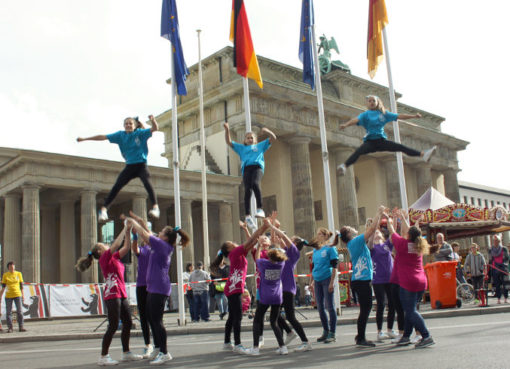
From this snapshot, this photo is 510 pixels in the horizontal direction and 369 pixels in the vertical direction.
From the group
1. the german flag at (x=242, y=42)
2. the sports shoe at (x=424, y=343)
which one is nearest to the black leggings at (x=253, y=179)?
the sports shoe at (x=424, y=343)

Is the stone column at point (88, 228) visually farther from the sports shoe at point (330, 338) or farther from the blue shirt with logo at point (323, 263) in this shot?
the sports shoe at point (330, 338)

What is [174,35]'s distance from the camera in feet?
51.9

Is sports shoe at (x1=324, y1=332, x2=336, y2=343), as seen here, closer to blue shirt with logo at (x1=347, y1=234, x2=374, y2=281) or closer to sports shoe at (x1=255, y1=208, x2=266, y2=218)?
blue shirt with logo at (x1=347, y1=234, x2=374, y2=281)

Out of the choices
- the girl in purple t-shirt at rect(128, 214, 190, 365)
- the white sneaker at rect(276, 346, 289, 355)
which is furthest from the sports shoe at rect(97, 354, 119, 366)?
the white sneaker at rect(276, 346, 289, 355)

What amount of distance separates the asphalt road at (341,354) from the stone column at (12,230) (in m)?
17.7

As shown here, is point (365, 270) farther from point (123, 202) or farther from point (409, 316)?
point (123, 202)

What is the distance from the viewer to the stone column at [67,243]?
3262 centimetres

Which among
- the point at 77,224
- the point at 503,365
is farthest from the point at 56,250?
the point at 503,365

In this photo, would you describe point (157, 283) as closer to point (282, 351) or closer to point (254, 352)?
point (254, 352)

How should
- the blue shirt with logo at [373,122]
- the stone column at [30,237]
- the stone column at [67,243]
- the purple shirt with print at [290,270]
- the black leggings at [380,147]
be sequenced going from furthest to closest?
1. the stone column at [67,243]
2. the stone column at [30,237]
3. the blue shirt with logo at [373,122]
4. the black leggings at [380,147]
5. the purple shirt with print at [290,270]

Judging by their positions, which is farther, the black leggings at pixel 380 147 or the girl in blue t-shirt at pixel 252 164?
the girl in blue t-shirt at pixel 252 164

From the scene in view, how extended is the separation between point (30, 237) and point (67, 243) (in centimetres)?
551

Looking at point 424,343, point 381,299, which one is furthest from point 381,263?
point 424,343

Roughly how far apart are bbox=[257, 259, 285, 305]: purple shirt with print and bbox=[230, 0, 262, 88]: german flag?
7705 millimetres
